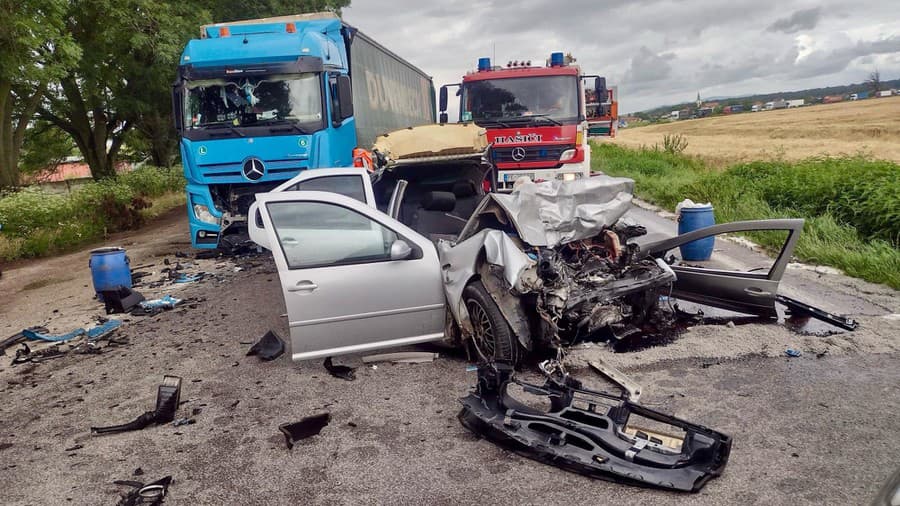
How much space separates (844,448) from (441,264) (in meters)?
3.11

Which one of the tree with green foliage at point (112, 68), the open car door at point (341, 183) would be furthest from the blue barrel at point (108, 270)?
the tree with green foliage at point (112, 68)

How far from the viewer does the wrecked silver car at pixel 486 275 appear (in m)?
4.89

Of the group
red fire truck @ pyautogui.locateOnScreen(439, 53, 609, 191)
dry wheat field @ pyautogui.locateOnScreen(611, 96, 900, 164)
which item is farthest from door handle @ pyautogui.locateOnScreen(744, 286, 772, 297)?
dry wheat field @ pyautogui.locateOnScreen(611, 96, 900, 164)

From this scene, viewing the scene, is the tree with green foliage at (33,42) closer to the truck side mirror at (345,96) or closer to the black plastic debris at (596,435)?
the truck side mirror at (345,96)

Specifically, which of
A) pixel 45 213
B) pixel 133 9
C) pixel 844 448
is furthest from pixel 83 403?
pixel 133 9

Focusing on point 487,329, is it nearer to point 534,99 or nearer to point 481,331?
point 481,331

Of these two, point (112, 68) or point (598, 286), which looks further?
point (112, 68)

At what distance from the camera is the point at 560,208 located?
5438mm

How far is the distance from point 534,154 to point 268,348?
7442mm

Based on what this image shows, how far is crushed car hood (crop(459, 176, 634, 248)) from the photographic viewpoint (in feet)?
17.3

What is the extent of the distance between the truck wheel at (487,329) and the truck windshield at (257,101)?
5.77m

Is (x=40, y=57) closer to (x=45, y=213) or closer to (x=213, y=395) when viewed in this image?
(x=45, y=213)

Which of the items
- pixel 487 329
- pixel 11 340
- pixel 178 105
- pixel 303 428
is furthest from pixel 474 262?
pixel 178 105

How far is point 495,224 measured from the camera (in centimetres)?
566
